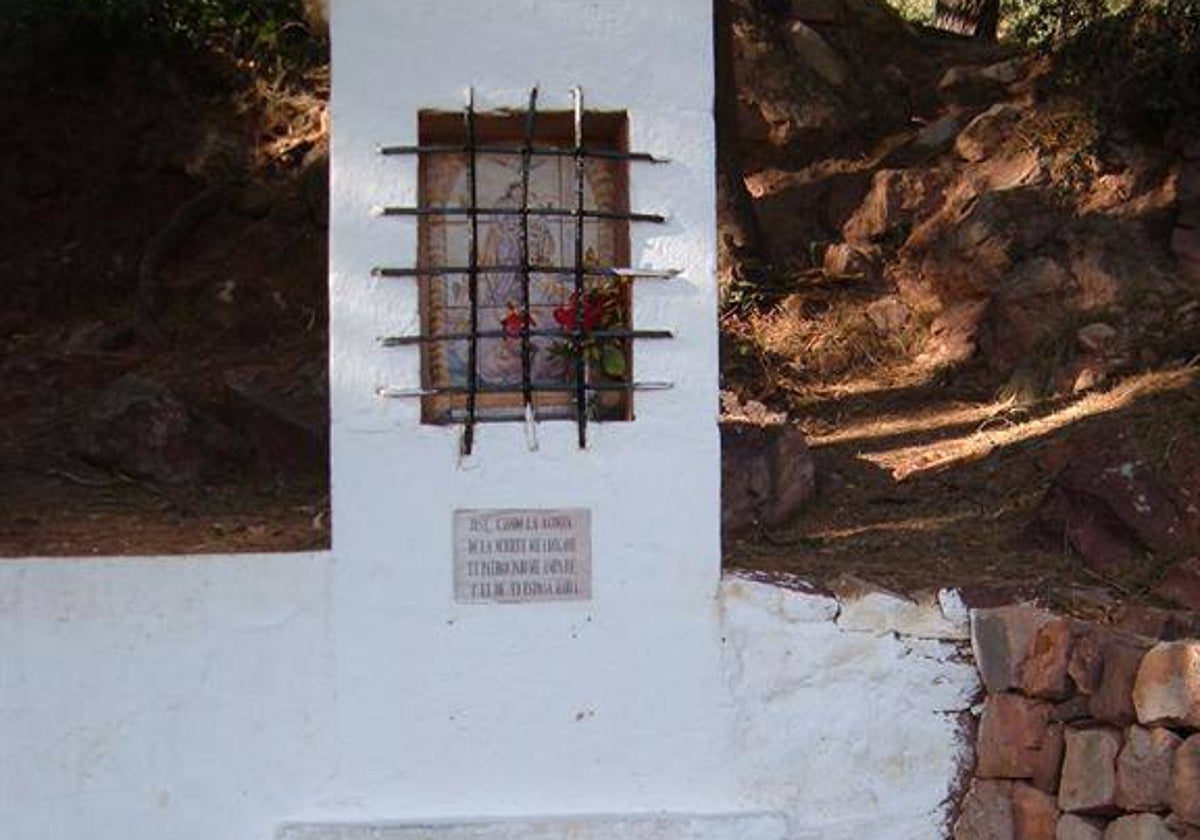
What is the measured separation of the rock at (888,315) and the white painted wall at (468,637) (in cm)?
505

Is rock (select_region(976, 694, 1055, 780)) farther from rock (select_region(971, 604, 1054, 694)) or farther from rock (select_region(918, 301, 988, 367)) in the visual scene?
rock (select_region(918, 301, 988, 367))

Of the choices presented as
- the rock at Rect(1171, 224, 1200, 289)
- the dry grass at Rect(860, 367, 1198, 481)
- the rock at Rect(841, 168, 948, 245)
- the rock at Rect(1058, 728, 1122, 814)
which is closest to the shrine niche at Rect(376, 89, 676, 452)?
the rock at Rect(1058, 728, 1122, 814)

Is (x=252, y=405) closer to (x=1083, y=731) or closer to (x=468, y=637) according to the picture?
(x=468, y=637)

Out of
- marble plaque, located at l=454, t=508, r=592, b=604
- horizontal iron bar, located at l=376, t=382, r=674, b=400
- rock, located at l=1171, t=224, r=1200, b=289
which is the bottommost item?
marble plaque, located at l=454, t=508, r=592, b=604

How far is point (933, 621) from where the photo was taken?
5266mm

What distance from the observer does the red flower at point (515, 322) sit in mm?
5293

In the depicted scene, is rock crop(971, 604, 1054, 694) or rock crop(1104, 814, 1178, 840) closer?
rock crop(1104, 814, 1178, 840)

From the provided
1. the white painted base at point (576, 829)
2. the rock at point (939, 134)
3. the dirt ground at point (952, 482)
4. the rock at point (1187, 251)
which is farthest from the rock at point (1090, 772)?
the rock at point (939, 134)

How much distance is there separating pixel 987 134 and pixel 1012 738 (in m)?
6.77

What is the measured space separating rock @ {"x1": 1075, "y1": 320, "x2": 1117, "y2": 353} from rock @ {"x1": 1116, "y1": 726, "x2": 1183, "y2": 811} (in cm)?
450

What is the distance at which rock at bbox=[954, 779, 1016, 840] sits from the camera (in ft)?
16.9

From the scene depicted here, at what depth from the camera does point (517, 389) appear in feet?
17.6

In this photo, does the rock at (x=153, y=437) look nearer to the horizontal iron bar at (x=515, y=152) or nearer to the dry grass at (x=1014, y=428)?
the horizontal iron bar at (x=515, y=152)

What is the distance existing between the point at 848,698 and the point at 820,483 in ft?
8.93
